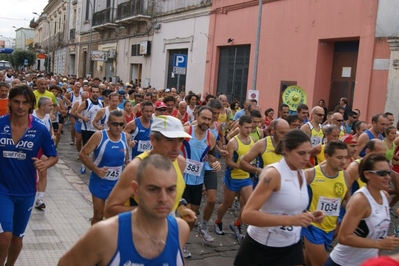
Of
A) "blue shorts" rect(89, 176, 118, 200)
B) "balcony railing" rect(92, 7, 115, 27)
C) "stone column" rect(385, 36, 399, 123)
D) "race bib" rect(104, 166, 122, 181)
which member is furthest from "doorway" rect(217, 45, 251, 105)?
"balcony railing" rect(92, 7, 115, 27)

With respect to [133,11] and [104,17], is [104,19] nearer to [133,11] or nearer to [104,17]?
[104,17]

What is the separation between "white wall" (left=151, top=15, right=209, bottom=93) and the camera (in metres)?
25.2

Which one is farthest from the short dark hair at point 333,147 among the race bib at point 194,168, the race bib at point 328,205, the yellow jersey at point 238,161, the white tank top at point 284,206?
the yellow jersey at point 238,161

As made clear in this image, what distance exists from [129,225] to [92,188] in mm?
4014

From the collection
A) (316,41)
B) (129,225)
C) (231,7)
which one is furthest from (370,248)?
(231,7)

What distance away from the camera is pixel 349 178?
5621 mm

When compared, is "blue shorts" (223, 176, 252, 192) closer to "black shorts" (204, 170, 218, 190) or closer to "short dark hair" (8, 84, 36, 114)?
"black shorts" (204, 170, 218, 190)

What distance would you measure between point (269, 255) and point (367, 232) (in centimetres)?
79

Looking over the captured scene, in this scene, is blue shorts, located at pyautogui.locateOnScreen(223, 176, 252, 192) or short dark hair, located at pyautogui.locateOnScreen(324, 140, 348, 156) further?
blue shorts, located at pyautogui.locateOnScreen(223, 176, 252, 192)

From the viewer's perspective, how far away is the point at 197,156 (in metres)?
6.69

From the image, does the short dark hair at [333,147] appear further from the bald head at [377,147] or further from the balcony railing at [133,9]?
the balcony railing at [133,9]

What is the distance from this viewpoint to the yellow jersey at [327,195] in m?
5.20

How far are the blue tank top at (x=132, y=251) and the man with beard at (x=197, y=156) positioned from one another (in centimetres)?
394

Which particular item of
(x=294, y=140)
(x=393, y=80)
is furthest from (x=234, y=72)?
(x=294, y=140)
